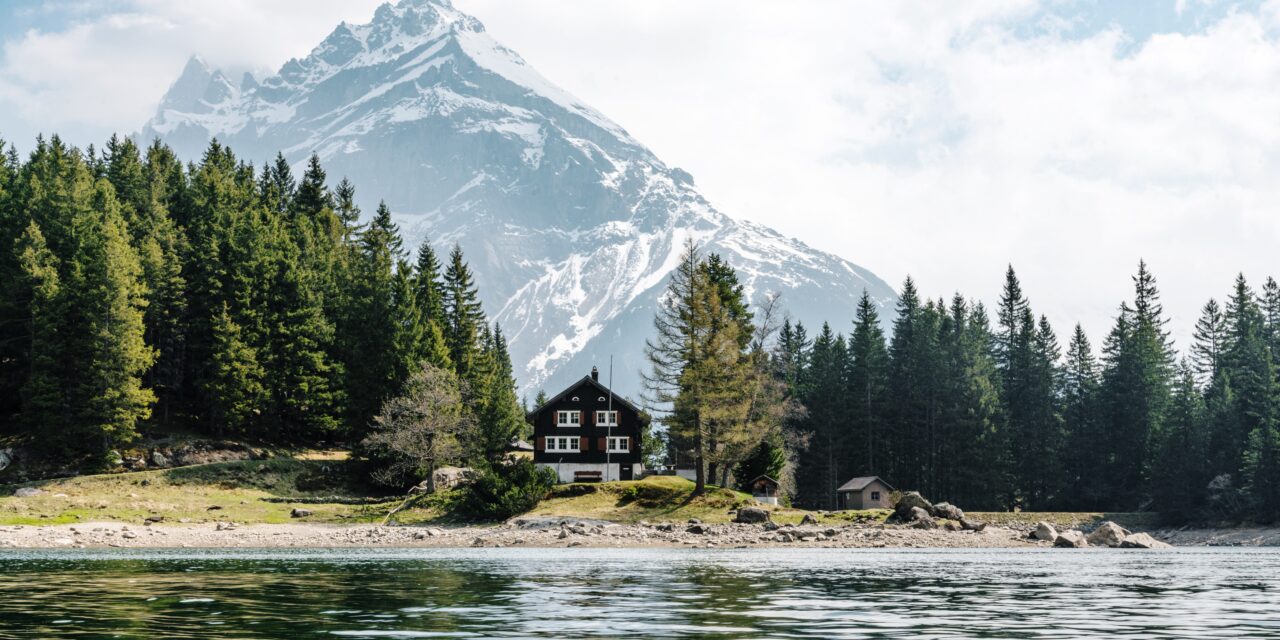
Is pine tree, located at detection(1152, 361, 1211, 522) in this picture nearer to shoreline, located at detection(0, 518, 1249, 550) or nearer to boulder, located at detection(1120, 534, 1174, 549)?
boulder, located at detection(1120, 534, 1174, 549)

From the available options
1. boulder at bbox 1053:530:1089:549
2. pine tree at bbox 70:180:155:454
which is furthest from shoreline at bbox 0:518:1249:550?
pine tree at bbox 70:180:155:454

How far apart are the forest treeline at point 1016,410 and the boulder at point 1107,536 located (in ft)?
78.0

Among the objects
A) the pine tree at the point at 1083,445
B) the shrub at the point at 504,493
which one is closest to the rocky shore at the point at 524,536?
the shrub at the point at 504,493

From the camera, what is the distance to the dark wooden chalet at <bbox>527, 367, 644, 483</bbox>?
98.2 meters

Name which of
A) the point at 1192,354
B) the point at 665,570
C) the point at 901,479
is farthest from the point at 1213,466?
the point at 665,570

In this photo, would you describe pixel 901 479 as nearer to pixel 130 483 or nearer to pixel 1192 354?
pixel 1192 354

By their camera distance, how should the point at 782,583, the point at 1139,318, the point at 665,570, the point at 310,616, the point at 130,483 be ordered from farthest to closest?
1. the point at 1139,318
2. the point at 130,483
3. the point at 665,570
4. the point at 782,583
5. the point at 310,616

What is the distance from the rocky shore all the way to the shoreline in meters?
0.05

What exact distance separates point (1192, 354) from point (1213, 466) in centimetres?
3818

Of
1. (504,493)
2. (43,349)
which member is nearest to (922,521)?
(504,493)

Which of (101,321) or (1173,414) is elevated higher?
(101,321)

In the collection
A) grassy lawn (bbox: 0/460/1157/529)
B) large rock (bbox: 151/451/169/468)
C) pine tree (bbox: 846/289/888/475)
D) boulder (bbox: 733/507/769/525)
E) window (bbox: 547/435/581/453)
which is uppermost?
pine tree (bbox: 846/289/888/475)

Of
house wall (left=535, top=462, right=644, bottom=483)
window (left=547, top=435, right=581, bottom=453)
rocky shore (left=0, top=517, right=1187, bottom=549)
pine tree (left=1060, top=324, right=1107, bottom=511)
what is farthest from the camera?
A: pine tree (left=1060, top=324, right=1107, bottom=511)

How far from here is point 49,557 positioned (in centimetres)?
4647
